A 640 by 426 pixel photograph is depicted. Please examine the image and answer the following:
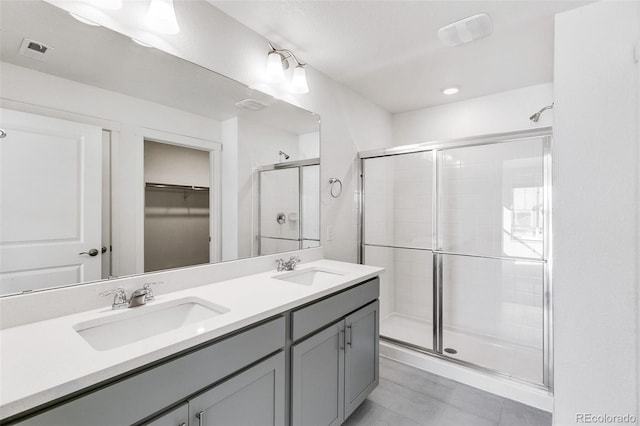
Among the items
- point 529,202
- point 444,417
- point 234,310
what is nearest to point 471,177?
point 529,202

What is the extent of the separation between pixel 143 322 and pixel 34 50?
44.5 inches

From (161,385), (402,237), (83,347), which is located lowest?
(161,385)

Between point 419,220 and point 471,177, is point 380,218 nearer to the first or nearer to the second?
point 419,220

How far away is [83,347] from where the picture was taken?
2.83ft

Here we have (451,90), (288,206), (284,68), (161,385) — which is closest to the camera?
(161,385)

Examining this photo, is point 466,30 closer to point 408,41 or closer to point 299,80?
point 408,41

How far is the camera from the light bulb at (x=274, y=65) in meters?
1.92

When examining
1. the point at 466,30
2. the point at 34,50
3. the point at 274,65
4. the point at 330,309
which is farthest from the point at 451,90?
the point at 34,50

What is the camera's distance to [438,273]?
263cm

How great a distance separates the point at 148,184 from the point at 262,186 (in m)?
0.72

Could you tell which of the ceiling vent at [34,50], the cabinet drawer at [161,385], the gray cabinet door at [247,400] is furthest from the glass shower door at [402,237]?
the ceiling vent at [34,50]

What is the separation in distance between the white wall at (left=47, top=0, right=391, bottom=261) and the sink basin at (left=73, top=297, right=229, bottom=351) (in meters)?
0.85

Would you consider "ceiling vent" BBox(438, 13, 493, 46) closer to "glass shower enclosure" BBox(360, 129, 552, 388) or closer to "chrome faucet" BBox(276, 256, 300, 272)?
"glass shower enclosure" BBox(360, 129, 552, 388)

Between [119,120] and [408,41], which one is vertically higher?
[408,41]
